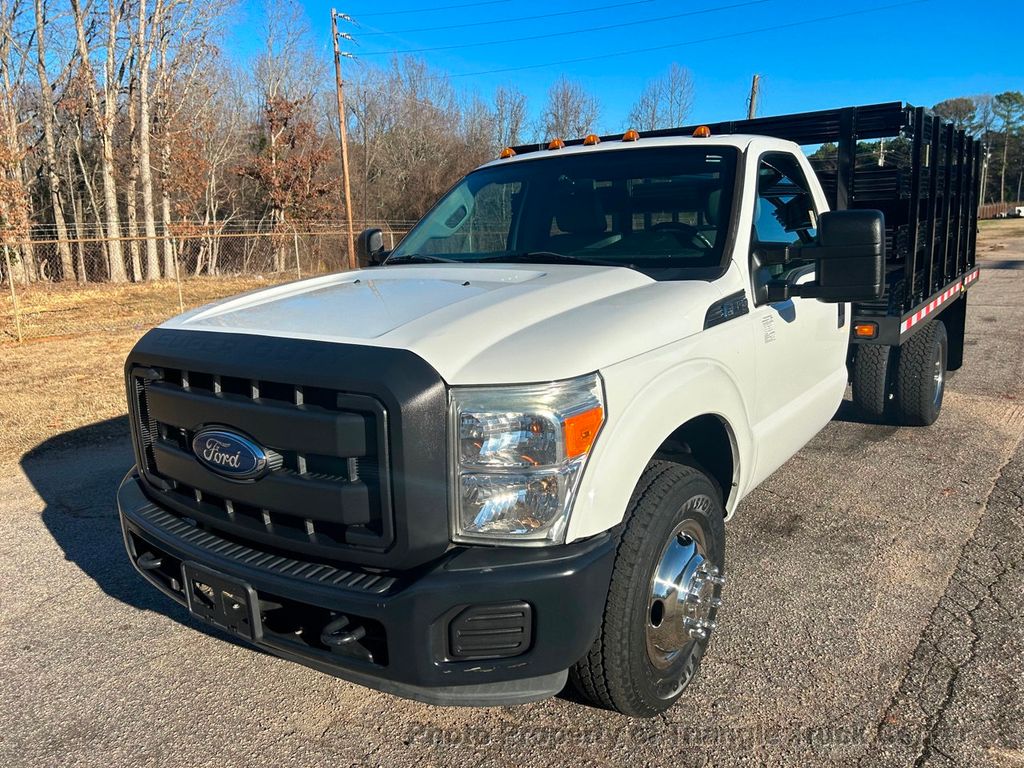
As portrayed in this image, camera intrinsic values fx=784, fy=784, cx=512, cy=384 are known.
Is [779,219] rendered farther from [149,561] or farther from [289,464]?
[149,561]

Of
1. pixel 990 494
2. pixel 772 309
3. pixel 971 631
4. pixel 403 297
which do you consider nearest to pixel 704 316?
pixel 772 309

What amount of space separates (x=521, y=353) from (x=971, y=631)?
2.37 m

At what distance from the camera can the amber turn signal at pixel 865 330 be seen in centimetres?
486

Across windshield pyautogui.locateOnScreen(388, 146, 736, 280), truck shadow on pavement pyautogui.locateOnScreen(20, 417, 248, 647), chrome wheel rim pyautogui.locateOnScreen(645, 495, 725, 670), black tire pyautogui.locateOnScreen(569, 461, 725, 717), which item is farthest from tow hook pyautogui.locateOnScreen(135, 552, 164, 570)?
windshield pyautogui.locateOnScreen(388, 146, 736, 280)

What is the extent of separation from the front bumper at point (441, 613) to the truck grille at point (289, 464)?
0.12 m

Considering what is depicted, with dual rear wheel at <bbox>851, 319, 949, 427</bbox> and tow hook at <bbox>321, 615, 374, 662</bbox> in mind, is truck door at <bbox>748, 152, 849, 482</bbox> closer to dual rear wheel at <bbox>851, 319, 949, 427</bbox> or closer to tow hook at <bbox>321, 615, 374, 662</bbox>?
dual rear wheel at <bbox>851, 319, 949, 427</bbox>

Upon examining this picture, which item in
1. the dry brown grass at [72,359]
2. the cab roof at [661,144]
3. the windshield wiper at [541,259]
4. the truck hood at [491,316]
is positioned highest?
the cab roof at [661,144]

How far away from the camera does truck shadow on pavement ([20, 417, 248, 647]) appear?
3781mm

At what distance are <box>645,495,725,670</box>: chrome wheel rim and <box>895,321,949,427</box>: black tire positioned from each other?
3.74 m

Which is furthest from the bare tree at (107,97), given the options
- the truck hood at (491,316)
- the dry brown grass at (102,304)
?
the truck hood at (491,316)

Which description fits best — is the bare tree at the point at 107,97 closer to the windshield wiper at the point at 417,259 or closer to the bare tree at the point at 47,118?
the bare tree at the point at 47,118

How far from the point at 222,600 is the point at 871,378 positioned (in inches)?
188

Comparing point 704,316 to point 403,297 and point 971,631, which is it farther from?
point 971,631

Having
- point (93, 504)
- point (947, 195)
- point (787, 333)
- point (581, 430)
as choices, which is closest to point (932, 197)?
point (947, 195)
